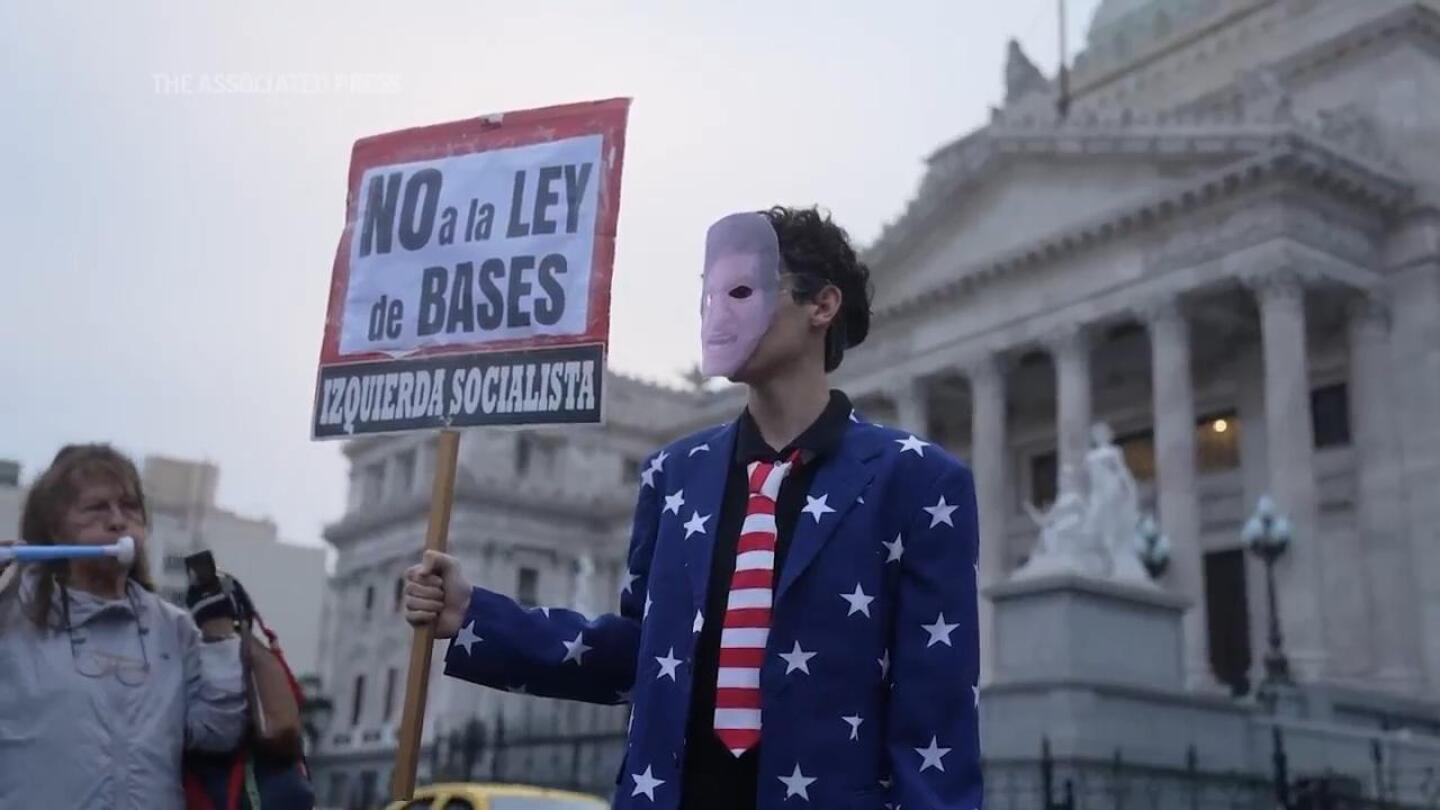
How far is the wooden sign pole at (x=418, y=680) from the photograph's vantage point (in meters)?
3.60

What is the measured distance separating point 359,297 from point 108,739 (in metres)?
1.58

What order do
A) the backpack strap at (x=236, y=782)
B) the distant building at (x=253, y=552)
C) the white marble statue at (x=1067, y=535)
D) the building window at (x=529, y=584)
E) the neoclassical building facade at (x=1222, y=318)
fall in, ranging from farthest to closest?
the distant building at (x=253, y=552), the building window at (x=529, y=584), the neoclassical building facade at (x=1222, y=318), the white marble statue at (x=1067, y=535), the backpack strap at (x=236, y=782)

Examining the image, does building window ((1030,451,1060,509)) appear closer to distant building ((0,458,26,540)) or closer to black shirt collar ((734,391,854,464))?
black shirt collar ((734,391,854,464))

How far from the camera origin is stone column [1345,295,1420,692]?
27922 millimetres

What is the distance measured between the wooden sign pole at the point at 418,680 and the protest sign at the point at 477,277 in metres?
0.41

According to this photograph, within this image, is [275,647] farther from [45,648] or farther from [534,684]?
[534,684]

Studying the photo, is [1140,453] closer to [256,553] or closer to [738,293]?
[738,293]

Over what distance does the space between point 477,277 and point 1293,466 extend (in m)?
26.2

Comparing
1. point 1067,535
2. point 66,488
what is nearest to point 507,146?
point 66,488

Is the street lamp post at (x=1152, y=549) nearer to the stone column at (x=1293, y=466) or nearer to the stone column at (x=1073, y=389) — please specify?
the stone column at (x=1293, y=466)

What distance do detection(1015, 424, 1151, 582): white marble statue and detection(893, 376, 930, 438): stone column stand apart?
16.6 meters

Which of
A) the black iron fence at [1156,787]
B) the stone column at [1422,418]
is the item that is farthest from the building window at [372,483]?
the black iron fence at [1156,787]

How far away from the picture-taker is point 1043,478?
130 feet

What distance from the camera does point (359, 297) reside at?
463 centimetres
